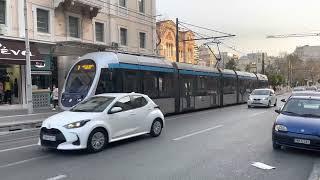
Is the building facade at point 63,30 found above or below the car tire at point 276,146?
above

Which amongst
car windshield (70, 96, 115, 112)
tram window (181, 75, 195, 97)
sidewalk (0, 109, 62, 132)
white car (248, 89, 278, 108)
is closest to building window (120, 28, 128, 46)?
tram window (181, 75, 195, 97)

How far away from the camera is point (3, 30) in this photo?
956 inches

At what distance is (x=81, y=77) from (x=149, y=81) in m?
4.06

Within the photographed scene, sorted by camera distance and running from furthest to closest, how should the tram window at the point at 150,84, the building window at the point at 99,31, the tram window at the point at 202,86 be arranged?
1. the building window at the point at 99,31
2. the tram window at the point at 202,86
3. the tram window at the point at 150,84

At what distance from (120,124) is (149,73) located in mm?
10640

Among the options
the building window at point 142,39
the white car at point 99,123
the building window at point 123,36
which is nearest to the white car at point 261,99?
the building window at point 123,36

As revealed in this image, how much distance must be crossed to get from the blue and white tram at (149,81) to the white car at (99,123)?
19.9 ft

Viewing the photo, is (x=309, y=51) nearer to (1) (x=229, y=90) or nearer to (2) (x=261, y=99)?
(1) (x=229, y=90)

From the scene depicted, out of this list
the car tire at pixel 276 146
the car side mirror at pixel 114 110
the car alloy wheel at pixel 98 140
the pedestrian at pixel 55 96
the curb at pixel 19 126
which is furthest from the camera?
the pedestrian at pixel 55 96

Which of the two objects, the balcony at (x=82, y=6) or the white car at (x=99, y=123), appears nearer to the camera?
the white car at (x=99, y=123)

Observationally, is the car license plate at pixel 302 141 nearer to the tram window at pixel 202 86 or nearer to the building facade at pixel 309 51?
the tram window at pixel 202 86

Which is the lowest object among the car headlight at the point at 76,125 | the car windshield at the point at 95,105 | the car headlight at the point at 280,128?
the car headlight at the point at 280,128

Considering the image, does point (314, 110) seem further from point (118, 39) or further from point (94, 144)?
point (118, 39)

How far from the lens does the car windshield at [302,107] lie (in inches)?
442
